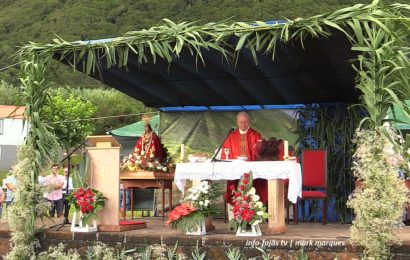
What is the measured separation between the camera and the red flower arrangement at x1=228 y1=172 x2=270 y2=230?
6027 mm

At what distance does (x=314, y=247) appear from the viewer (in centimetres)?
562

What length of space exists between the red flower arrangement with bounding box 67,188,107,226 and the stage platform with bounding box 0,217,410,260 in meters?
0.21

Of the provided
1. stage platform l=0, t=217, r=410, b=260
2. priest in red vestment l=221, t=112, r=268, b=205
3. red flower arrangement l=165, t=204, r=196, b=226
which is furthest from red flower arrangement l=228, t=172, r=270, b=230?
priest in red vestment l=221, t=112, r=268, b=205

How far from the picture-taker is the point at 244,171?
646cm

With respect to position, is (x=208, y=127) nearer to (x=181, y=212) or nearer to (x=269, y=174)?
(x=269, y=174)

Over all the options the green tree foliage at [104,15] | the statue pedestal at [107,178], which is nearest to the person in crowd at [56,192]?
the statue pedestal at [107,178]

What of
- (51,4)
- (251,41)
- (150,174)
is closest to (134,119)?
(51,4)

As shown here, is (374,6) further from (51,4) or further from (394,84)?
(51,4)

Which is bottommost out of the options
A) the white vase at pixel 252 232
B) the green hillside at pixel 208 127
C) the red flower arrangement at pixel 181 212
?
the white vase at pixel 252 232

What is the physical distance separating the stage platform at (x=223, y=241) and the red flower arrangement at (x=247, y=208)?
0.67ft

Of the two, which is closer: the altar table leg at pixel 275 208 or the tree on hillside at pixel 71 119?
the altar table leg at pixel 275 208

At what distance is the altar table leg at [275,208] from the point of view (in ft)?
20.8

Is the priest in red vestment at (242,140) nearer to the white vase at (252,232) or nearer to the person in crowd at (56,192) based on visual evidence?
the white vase at (252,232)

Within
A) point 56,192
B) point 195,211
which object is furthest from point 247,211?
point 56,192
